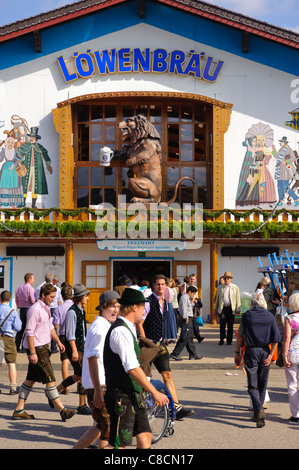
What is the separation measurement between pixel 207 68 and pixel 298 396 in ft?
69.6

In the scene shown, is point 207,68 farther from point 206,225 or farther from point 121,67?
point 206,225

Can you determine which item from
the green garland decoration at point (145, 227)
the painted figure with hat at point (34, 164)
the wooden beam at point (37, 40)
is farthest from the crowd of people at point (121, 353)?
the wooden beam at point (37, 40)

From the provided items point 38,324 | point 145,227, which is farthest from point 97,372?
point 145,227

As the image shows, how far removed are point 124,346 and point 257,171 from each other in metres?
23.0

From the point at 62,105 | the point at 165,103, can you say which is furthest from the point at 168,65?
the point at 62,105

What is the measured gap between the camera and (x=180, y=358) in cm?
1523

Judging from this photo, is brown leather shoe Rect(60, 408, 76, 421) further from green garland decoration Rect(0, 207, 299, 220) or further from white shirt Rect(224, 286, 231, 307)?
green garland decoration Rect(0, 207, 299, 220)

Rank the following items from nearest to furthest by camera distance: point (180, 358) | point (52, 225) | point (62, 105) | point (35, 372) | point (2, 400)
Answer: point (35, 372) → point (2, 400) → point (180, 358) → point (52, 225) → point (62, 105)

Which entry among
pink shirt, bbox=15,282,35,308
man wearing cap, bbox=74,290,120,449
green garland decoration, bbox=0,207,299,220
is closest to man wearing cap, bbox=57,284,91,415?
man wearing cap, bbox=74,290,120,449

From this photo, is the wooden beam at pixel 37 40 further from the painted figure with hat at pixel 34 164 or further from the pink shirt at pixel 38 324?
the pink shirt at pixel 38 324

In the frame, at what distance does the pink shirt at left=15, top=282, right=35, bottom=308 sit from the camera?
51.6ft

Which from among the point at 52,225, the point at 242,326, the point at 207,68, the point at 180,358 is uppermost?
the point at 207,68

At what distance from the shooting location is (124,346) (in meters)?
5.60

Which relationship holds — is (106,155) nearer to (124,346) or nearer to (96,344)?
(96,344)
